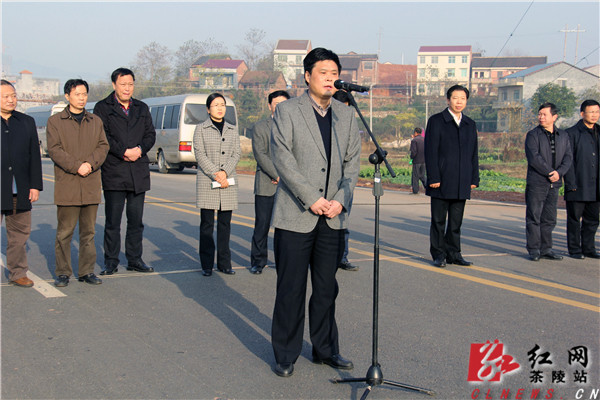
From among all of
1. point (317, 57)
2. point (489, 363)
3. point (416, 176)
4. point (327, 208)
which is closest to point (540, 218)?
point (489, 363)

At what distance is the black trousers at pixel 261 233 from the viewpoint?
807 centimetres

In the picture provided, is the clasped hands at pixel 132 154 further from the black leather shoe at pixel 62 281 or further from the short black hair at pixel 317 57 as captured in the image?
the short black hair at pixel 317 57

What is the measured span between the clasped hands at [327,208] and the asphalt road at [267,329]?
1.08 meters

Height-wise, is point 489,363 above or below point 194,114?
below

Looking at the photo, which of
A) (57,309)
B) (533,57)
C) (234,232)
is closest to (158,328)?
(57,309)

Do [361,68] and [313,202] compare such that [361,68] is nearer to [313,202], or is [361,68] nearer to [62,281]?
[62,281]

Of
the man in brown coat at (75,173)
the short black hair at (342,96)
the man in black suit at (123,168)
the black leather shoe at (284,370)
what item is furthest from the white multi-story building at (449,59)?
the black leather shoe at (284,370)

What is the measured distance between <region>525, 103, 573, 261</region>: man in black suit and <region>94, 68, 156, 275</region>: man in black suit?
4975 mm

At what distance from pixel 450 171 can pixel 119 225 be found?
4.02 meters

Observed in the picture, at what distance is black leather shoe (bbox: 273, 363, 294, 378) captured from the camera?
4543 millimetres

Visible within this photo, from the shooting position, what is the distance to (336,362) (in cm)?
471

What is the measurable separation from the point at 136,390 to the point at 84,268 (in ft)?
10.9

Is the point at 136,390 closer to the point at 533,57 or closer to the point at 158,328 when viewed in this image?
the point at 158,328

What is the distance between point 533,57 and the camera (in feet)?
413
